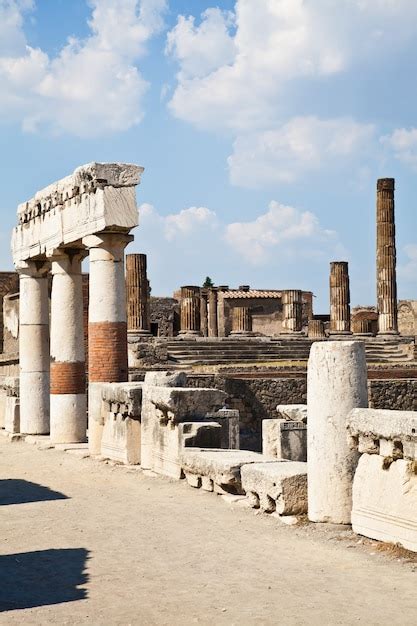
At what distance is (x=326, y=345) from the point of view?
Answer: 7.95 meters

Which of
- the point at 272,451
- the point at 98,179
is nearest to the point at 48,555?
the point at 272,451

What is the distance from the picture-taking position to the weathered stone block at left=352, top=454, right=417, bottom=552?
6742 millimetres

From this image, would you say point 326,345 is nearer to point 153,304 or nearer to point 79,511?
point 79,511

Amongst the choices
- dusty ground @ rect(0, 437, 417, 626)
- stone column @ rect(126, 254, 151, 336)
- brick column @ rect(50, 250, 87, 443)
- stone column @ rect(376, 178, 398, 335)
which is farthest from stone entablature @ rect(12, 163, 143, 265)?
stone column @ rect(376, 178, 398, 335)

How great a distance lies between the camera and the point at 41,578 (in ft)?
20.8

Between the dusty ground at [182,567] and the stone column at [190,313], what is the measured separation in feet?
74.7

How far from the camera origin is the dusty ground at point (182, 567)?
5371mm

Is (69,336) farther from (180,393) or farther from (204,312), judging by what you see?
(204,312)

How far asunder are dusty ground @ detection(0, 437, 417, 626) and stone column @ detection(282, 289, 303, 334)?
25.9 metres

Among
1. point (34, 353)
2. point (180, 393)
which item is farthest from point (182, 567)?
point (34, 353)

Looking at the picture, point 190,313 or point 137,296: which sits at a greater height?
point 137,296

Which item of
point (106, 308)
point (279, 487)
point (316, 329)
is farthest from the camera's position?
point (316, 329)

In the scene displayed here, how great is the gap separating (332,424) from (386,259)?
93.1 feet

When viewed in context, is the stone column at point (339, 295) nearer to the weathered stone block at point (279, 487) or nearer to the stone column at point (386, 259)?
the stone column at point (386, 259)
